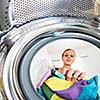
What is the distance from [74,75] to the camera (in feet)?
1.85

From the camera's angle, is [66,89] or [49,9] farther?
A: [49,9]

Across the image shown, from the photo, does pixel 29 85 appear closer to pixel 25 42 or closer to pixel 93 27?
pixel 25 42

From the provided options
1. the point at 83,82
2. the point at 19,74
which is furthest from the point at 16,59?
the point at 83,82

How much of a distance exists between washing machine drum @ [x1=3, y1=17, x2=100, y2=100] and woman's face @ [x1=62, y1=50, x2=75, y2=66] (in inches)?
0.5

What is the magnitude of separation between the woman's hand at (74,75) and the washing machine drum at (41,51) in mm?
18

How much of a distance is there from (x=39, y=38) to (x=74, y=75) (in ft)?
0.38

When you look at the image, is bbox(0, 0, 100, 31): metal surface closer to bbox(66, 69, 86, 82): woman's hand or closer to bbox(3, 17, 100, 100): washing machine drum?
bbox(3, 17, 100, 100): washing machine drum

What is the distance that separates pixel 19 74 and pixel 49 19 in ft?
0.61

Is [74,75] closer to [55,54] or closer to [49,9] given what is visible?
[55,54]

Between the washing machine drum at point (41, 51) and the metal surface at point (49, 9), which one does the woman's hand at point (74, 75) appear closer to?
the washing machine drum at point (41, 51)

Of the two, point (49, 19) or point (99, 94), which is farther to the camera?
point (49, 19)

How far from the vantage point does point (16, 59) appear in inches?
21.5

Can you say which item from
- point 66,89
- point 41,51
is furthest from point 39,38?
point 66,89

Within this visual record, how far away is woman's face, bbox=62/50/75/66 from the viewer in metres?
0.58
